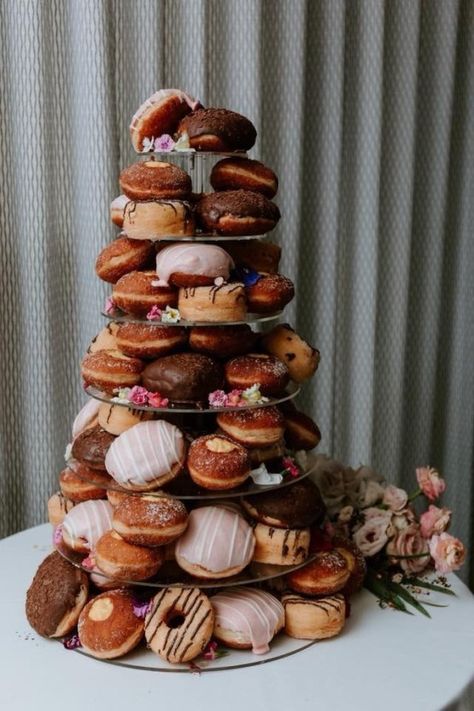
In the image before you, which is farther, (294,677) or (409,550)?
(409,550)

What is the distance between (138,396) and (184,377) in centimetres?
8

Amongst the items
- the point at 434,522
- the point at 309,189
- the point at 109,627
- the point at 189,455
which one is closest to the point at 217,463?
the point at 189,455

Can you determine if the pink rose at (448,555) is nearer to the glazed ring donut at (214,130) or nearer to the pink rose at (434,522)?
the pink rose at (434,522)

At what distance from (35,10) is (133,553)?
3.59ft

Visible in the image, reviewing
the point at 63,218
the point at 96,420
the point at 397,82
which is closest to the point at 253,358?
the point at 96,420

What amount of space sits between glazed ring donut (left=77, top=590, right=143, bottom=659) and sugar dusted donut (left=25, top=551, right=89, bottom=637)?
0.03 meters

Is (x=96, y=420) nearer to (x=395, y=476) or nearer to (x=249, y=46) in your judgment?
(x=249, y=46)

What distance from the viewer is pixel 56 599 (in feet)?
4.13

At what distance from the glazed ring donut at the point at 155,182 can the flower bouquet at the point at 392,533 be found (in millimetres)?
551

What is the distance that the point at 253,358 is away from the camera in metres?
1.29

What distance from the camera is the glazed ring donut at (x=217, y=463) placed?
3.90 feet

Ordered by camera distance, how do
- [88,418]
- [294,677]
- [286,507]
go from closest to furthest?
[294,677] < [286,507] < [88,418]

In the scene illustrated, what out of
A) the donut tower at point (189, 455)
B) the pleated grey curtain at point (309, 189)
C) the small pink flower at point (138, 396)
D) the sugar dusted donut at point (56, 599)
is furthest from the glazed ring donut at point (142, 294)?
the pleated grey curtain at point (309, 189)

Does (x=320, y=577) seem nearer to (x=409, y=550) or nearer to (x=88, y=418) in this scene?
(x=409, y=550)
